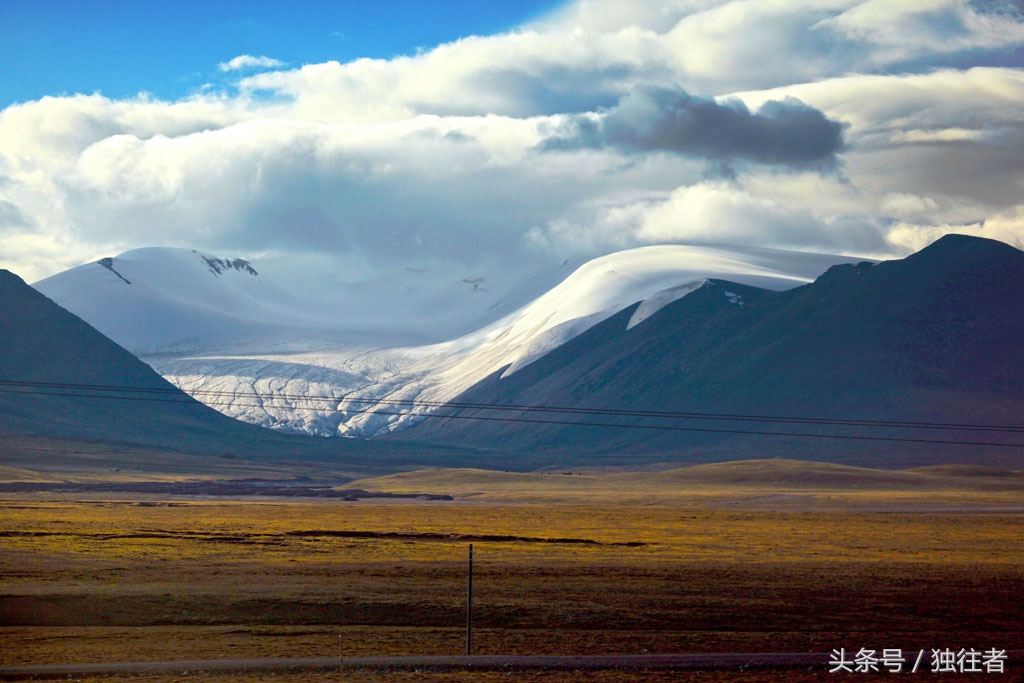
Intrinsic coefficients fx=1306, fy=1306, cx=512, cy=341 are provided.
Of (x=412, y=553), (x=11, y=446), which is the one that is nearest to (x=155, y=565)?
(x=412, y=553)

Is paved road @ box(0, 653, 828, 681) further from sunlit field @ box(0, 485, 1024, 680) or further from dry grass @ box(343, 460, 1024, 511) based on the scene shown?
dry grass @ box(343, 460, 1024, 511)

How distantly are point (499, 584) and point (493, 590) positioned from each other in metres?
1.83

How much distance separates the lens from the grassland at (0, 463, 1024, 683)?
→ 3741 cm

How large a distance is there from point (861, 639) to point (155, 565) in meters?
30.6

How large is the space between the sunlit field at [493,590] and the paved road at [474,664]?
4.31 ft

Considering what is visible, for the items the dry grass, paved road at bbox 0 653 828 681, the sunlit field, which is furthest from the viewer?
the dry grass

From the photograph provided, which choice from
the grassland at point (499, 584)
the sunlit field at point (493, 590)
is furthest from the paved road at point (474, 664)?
the sunlit field at point (493, 590)

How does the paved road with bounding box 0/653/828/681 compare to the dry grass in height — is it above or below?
below

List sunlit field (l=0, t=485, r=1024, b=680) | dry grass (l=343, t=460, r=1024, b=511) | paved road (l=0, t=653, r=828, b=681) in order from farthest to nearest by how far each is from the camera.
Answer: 1. dry grass (l=343, t=460, r=1024, b=511)
2. sunlit field (l=0, t=485, r=1024, b=680)
3. paved road (l=0, t=653, r=828, b=681)

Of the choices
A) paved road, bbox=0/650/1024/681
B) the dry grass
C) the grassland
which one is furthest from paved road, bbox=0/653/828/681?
the dry grass

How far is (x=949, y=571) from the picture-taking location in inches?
2192

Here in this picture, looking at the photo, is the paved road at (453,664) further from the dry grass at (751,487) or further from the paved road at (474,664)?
the dry grass at (751,487)

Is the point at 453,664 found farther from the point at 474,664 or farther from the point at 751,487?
the point at 751,487

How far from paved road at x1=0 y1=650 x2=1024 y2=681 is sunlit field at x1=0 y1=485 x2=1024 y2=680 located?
1313 millimetres
